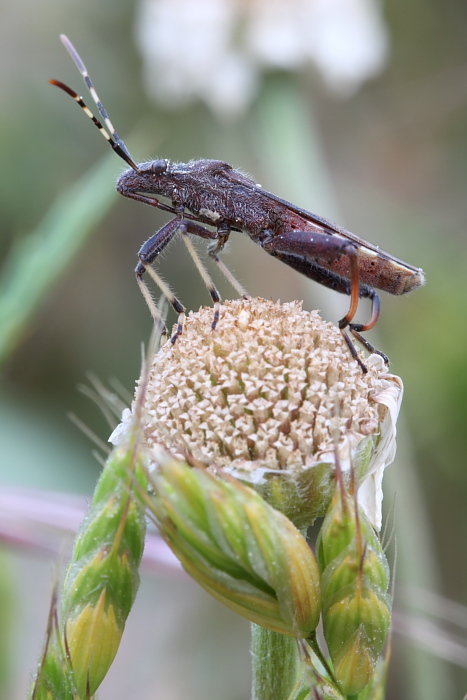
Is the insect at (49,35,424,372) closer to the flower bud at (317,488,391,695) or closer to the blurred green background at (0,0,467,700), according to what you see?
the blurred green background at (0,0,467,700)

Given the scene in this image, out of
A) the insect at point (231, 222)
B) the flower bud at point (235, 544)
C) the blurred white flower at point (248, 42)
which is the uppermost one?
the blurred white flower at point (248, 42)

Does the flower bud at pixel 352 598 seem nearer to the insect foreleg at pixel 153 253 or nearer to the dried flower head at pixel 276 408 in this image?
the dried flower head at pixel 276 408

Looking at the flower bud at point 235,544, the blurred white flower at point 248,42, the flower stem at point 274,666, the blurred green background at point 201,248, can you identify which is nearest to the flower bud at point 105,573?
the flower bud at point 235,544

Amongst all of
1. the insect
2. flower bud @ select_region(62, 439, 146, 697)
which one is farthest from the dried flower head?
the insect

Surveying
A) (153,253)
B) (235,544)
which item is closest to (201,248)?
(153,253)

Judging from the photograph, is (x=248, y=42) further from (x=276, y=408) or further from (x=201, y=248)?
(x=276, y=408)
